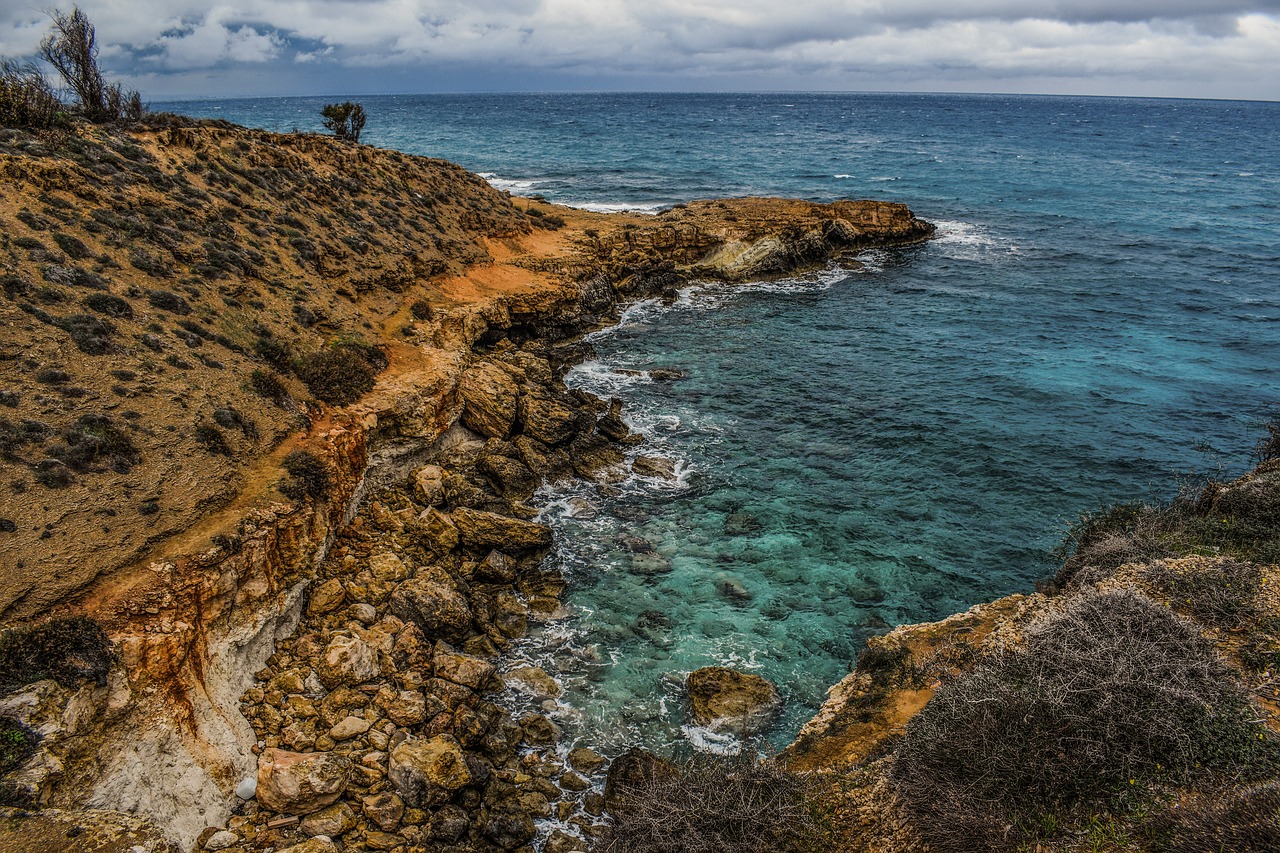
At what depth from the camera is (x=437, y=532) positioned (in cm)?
1748

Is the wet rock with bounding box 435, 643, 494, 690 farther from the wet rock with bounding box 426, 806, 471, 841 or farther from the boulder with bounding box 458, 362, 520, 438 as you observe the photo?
the boulder with bounding box 458, 362, 520, 438

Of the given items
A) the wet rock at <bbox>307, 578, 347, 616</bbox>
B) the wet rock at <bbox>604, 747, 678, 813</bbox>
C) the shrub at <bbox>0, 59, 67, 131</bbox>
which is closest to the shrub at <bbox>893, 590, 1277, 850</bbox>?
the wet rock at <bbox>604, 747, 678, 813</bbox>

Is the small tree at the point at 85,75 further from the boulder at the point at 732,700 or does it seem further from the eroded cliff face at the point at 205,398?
the boulder at the point at 732,700

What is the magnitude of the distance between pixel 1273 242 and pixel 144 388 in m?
70.3

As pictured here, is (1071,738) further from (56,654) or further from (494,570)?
(56,654)

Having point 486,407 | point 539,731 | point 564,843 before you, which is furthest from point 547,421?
point 564,843

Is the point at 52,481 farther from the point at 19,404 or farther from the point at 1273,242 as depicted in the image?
the point at 1273,242

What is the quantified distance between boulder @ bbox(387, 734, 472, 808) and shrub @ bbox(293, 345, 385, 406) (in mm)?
10341

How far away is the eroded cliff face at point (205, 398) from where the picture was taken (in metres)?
10.6

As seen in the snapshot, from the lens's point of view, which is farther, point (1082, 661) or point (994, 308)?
point (994, 308)

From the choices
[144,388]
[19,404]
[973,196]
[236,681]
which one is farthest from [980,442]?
[973,196]

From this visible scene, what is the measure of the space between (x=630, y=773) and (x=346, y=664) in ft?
18.7

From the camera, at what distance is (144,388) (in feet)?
49.6

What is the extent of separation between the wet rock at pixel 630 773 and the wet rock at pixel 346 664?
4.87 meters
